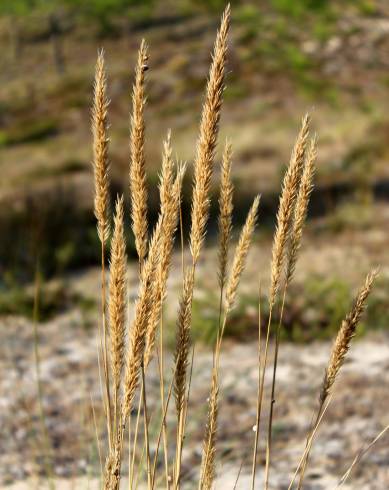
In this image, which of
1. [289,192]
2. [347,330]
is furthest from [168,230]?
[347,330]

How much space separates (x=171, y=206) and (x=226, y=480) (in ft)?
6.23

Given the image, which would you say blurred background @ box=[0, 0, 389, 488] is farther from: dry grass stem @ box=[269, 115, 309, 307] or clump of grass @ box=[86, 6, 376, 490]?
dry grass stem @ box=[269, 115, 309, 307]

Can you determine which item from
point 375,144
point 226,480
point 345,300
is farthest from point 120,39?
point 226,480

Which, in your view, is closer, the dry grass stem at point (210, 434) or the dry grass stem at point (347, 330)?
the dry grass stem at point (347, 330)

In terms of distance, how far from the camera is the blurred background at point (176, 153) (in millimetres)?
5199

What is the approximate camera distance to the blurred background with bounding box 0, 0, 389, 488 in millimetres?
5199

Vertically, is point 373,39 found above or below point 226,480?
below

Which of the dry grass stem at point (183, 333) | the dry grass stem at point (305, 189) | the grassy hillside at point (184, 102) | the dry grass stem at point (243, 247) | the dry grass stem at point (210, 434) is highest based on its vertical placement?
the dry grass stem at point (305, 189)

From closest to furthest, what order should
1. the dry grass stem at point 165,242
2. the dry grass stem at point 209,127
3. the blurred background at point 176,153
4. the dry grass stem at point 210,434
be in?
the dry grass stem at point 209,127, the dry grass stem at point 165,242, the dry grass stem at point 210,434, the blurred background at point 176,153

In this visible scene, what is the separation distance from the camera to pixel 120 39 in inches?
976

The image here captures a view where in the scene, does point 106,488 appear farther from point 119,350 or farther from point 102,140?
point 102,140

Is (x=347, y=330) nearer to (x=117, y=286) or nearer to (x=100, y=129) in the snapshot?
(x=117, y=286)

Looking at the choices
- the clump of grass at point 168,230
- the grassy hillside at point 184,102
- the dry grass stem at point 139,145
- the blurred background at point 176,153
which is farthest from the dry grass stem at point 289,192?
the grassy hillside at point 184,102

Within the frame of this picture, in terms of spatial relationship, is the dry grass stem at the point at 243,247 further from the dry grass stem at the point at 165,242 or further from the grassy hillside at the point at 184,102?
the grassy hillside at the point at 184,102
